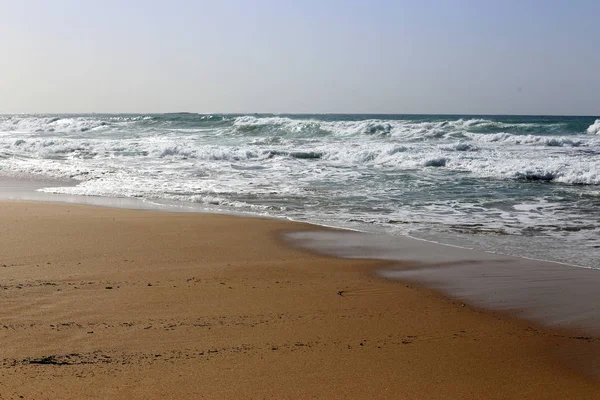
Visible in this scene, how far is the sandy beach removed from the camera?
329cm


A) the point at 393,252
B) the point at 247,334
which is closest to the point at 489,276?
the point at 393,252

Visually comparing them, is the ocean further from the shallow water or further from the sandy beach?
the sandy beach

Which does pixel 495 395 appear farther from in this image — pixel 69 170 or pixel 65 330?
pixel 69 170

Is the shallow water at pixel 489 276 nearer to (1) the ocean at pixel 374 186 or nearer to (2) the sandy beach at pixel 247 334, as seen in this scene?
(2) the sandy beach at pixel 247 334

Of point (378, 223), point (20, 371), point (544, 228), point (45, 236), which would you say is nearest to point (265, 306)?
point (20, 371)

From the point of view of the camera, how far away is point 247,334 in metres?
4.03

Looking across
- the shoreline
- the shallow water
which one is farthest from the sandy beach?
the shallow water

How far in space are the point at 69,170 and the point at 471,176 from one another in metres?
11.0

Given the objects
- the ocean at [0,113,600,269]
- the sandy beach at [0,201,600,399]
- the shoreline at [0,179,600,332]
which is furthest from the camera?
the ocean at [0,113,600,269]

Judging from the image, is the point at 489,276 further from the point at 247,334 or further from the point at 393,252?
the point at 247,334

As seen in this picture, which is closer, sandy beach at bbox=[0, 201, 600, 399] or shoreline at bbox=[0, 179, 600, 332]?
sandy beach at bbox=[0, 201, 600, 399]

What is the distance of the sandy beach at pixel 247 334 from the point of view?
329cm

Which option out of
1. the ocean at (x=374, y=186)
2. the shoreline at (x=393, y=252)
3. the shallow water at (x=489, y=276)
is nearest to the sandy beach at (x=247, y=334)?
the shoreline at (x=393, y=252)

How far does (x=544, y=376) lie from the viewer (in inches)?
141
